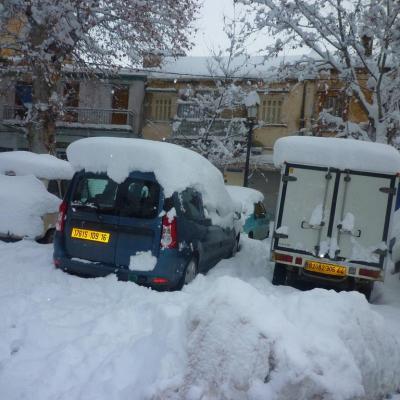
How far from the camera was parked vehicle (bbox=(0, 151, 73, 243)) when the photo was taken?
8344 mm

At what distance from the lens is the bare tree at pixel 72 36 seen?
13789mm

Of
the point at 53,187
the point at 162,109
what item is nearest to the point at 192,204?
the point at 53,187

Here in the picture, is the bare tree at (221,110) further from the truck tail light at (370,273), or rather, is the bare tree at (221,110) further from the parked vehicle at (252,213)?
the truck tail light at (370,273)

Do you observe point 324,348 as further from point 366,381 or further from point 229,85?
point 229,85

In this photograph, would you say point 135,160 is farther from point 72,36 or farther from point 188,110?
point 188,110

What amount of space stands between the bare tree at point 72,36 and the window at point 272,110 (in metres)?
7.90

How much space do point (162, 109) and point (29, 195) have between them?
55.5 ft

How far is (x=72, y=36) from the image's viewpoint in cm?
1477

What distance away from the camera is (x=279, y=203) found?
24.6ft

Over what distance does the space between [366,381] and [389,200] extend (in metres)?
4.11

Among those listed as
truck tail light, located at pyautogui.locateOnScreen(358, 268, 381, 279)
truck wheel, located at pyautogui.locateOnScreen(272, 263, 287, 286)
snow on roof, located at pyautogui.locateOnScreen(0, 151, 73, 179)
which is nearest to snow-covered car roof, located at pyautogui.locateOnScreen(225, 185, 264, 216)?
truck wheel, located at pyautogui.locateOnScreen(272, 263, 287, 286)

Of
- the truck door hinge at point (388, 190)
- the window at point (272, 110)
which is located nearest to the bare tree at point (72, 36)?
the window at point (272, 110)

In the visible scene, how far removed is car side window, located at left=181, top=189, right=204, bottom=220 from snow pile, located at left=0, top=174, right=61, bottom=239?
126 inches

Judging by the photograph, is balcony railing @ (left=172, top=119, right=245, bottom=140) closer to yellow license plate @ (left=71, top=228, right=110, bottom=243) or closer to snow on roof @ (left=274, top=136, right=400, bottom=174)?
snow on roof @ (left=274, top=136, right=400, bottom=174)
